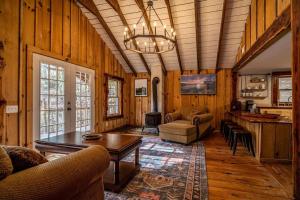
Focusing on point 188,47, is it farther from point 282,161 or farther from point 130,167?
point 130,167

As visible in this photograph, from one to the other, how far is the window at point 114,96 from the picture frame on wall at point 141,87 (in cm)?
65

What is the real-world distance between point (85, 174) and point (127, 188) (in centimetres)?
125

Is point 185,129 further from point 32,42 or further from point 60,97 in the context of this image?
point 32,42

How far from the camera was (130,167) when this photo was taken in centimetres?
262

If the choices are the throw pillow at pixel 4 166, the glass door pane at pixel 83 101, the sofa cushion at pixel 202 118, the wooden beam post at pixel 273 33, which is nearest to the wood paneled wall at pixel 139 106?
the glass door pane at pixel 83 101

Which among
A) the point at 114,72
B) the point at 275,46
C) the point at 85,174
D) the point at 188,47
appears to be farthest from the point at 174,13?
the point at 85,174

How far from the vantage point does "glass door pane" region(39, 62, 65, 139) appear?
3.56 meters

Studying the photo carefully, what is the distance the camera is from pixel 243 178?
2494 millimetres

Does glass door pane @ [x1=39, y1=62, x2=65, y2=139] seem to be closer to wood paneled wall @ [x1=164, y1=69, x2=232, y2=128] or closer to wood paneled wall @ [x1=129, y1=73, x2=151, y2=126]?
wood paneled wall @ [x1=129, y1=73, x2=151, y2=126]

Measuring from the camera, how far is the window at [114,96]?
19.9ft

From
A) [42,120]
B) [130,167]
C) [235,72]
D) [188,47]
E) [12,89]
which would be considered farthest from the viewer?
[235,72]

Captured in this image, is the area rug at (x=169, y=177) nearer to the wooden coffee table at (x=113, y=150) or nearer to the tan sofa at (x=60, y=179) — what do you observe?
the wooden coffee table at (x=113, y=150)

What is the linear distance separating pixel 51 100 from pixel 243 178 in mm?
3745

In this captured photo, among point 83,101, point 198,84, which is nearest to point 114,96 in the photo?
point 83,101
